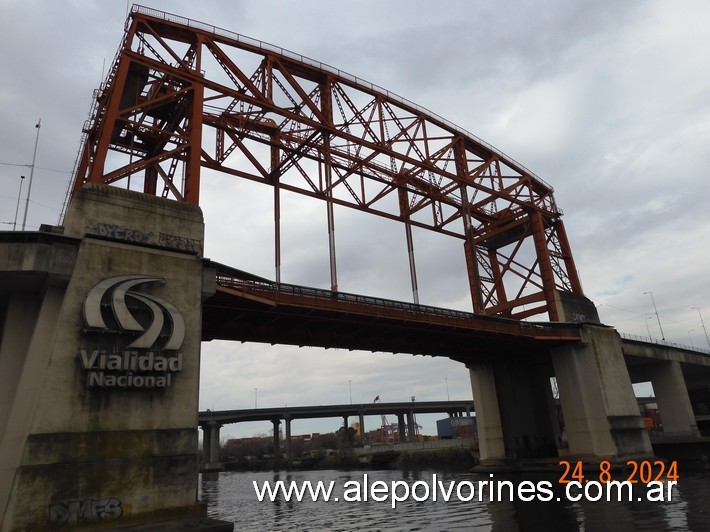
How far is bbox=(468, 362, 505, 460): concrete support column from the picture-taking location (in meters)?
56.1

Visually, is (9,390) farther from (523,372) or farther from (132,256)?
(523,372)

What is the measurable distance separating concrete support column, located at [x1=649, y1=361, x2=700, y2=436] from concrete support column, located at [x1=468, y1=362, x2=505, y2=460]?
27493 millimetres

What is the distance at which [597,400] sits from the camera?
165ft

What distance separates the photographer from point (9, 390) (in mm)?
22922

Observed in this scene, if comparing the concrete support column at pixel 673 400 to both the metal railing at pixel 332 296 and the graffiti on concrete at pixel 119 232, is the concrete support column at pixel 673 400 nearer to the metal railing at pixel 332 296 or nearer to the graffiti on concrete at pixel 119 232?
the metal railing at pixel 332 296

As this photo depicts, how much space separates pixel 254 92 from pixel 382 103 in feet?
46.5

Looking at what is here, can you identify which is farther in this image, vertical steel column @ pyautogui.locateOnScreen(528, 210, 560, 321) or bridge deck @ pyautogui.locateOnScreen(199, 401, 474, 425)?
bridge deck @ pyautogui.locateOnScreen(199, 401, 474, 425)

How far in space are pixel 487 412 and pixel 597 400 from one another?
39.1 feet

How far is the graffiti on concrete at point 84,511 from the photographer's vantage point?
19.6 metres

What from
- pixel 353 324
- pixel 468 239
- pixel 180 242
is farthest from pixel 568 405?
pixel 180 242

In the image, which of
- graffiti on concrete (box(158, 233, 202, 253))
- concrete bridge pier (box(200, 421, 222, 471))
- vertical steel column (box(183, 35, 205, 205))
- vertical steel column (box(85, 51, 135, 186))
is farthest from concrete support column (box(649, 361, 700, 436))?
concrete bridge pier (box(200, 421, 222, 471))

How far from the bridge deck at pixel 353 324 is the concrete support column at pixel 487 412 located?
12.7ft

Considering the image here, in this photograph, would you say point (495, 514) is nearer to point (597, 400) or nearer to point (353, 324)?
point (353, 324)

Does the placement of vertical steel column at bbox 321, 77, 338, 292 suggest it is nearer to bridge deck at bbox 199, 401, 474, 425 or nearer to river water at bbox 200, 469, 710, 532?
river water at bbox 200, 469, 710, 532
